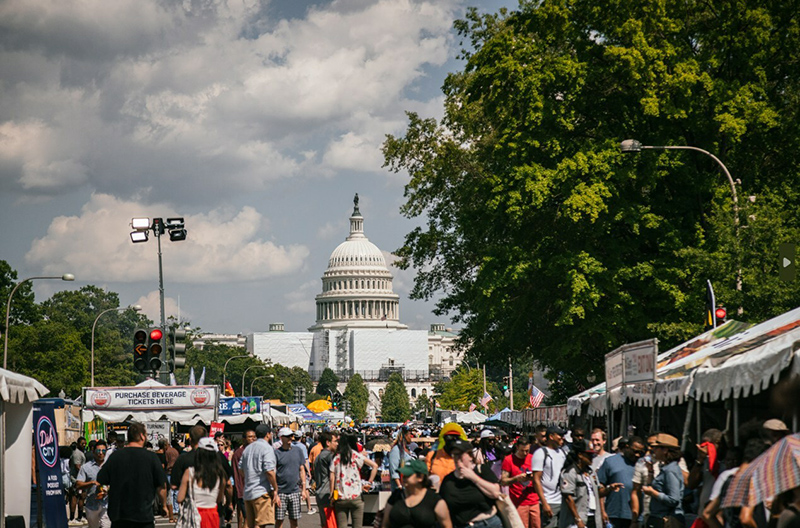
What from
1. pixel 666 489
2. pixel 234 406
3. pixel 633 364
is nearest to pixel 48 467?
pixel 633 364

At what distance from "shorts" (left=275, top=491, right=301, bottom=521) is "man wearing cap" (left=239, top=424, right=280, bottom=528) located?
1.78ft

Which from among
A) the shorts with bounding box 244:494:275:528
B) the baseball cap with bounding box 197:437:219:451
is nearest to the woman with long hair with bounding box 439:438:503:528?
the baseball cap with bounding box 197:437:219:451

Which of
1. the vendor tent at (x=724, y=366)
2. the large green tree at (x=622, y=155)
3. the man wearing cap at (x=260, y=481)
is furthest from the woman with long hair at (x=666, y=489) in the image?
the large green tree at (x=622, y=155)

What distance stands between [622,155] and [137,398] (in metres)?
13.5

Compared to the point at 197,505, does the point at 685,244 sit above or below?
above

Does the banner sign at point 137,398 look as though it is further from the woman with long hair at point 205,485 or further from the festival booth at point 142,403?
the woman with long hair at point 205,485

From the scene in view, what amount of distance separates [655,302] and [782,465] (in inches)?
1085

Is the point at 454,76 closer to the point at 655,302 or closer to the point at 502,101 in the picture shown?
the point at 502,101

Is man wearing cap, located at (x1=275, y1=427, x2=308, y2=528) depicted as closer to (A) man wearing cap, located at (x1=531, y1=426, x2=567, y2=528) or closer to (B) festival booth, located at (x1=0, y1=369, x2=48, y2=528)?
(B) festival booth, located at (x1=0, y1=369, x2=48, y2=528)

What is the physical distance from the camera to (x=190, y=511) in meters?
12.3

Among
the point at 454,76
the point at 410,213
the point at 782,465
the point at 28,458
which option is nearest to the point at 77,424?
the point at 410,213

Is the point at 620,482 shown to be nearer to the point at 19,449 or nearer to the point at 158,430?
the point at 19,449

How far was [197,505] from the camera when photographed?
12.3m

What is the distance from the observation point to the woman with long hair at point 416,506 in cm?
848
